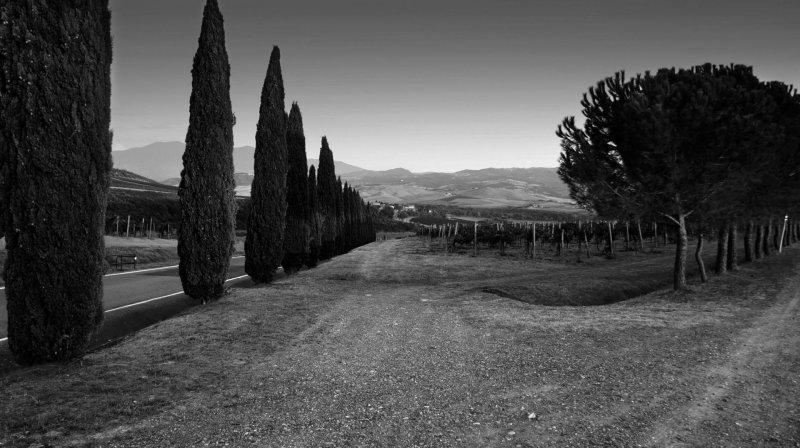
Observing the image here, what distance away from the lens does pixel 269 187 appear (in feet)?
60.0

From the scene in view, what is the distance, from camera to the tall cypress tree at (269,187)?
17328 millimetres

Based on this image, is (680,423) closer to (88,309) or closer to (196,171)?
(88,309)

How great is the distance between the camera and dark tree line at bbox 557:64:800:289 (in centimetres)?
1412

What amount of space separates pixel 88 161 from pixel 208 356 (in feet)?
12.6

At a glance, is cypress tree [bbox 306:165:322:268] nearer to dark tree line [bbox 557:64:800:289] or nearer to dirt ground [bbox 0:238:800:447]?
dirt ground [bbox 0:238:800:447]

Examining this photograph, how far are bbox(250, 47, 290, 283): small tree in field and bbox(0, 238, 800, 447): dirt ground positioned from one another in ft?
16.6

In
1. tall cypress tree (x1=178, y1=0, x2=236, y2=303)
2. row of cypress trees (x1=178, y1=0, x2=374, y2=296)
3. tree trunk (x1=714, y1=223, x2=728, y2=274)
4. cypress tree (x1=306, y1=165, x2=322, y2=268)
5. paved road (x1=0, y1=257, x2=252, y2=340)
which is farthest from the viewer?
cypress tree (x1=306, y1=165, x2=322, y2=268)

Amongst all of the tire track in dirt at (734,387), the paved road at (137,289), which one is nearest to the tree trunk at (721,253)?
the tire track in dirt at (734,387)

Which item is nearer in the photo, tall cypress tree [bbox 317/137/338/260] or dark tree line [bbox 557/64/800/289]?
dark tree line [bbox 557/64/800/289]

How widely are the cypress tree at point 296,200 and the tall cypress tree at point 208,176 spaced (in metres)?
7.92

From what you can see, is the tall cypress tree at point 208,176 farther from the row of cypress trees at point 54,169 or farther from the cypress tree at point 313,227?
the cypress tree at point 313,227

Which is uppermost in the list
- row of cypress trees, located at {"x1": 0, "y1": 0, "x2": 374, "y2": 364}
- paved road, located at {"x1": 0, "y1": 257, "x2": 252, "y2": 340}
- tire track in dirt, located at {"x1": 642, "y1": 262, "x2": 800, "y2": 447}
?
row of cypress trees, located at {"x1": 0, "y1": 0, "x2": 374, "y2": 364}

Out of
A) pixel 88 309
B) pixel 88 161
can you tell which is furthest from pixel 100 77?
pixel 88 309

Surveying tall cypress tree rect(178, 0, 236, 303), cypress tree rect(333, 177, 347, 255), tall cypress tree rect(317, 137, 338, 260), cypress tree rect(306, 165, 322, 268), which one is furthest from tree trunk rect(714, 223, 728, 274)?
cypress tree rect(333, 177, 347, 255)
